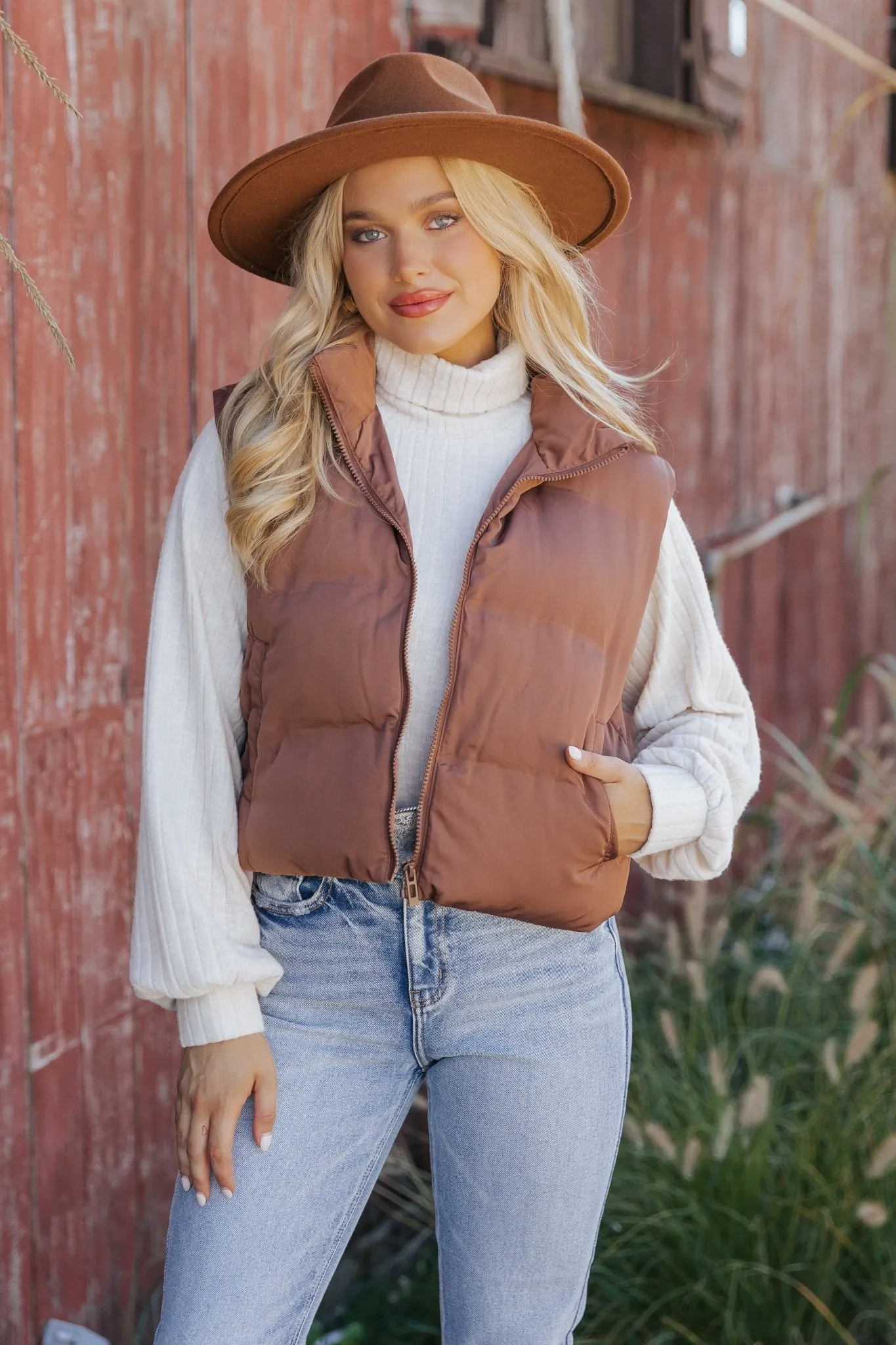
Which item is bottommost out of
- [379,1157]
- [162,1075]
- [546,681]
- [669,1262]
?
[669,1262]

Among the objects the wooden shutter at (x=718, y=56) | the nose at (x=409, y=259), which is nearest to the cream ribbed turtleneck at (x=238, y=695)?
the nose at (x=409, y=259)

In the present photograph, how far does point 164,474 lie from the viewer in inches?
106

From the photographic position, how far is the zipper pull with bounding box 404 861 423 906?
1.72 metres

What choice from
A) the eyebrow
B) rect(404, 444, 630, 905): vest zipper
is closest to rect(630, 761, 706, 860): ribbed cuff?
rect(404, 444, 630, 905): vest zipper

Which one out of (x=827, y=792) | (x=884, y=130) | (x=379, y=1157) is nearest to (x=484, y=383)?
(x=379, y=1157)

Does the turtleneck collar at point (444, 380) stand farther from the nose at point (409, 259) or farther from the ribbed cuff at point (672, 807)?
the ribbed cuff at point (672, 807)

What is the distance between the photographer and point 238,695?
1.82 m

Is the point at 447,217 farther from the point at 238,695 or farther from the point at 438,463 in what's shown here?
the point at 238,695

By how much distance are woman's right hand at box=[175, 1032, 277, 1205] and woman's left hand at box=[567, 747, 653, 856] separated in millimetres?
523

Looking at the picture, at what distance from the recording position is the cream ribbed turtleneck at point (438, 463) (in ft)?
5.82

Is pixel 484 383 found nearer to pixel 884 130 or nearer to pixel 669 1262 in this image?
pixel 669 1262

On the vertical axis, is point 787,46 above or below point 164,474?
above

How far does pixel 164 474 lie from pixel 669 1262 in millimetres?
1862

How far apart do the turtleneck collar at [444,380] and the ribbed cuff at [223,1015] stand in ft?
2.62
